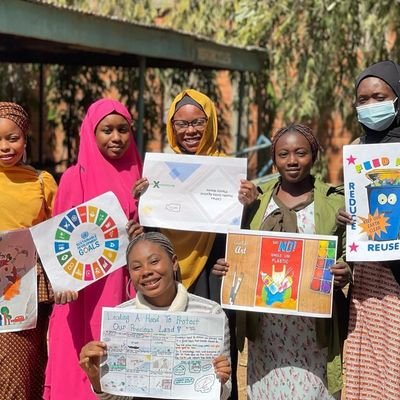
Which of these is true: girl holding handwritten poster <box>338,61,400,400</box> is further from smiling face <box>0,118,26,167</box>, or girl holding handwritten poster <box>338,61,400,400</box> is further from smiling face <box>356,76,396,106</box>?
smiling face <box>0,118,26,167</box>

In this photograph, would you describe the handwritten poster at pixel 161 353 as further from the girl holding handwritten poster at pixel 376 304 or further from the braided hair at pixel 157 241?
the girl holding handwritten poster at pixel 376 304

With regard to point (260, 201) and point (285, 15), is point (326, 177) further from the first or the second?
point (260, 201)

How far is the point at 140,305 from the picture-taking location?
3.11 m

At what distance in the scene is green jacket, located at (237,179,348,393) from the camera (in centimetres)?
330

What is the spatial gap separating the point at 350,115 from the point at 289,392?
24.2ft

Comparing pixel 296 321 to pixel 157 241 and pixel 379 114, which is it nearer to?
pixel 157 241

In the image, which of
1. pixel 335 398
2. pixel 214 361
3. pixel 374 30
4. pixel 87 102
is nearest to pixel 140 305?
pixel 214 361

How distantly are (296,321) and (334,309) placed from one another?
164 mm

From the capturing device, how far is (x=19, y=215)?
140 inches

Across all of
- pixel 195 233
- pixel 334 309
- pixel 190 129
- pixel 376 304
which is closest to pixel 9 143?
pixel 190 129

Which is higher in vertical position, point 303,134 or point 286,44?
point 286,44

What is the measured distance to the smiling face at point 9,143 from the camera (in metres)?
3.55

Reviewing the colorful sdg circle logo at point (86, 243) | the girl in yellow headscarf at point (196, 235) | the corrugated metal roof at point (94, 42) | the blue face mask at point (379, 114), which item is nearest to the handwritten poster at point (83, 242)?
the colorful sdg circle logo at point (86, 243)

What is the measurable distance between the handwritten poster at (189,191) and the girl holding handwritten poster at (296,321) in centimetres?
16
